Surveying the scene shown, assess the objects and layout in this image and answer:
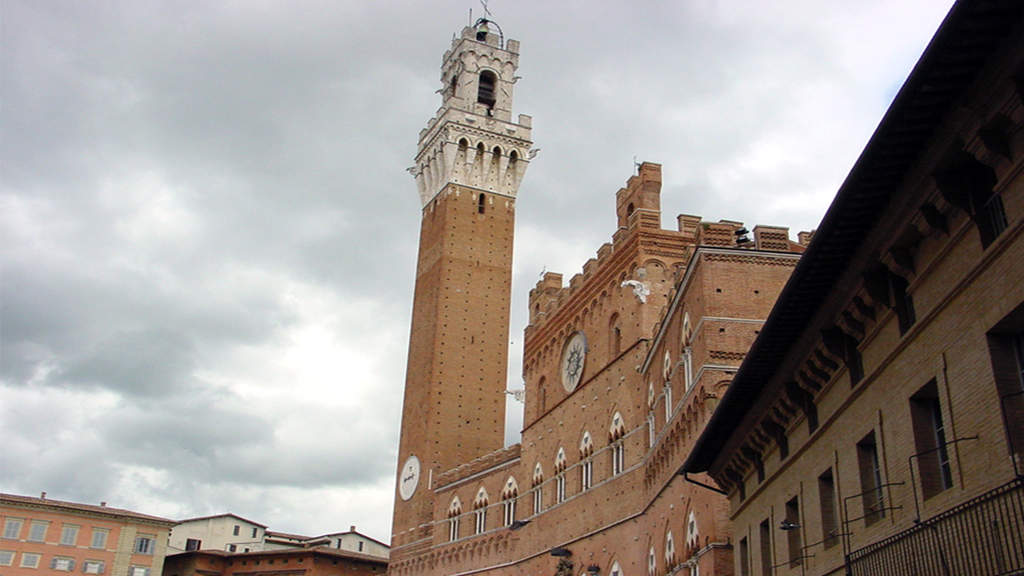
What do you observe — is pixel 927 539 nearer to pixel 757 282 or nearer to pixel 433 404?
pixel 757 282

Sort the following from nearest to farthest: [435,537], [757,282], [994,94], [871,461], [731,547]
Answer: [994,94]
[871,461]
[731,547]
[757,282]
[435,537]

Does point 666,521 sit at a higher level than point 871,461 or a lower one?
higher

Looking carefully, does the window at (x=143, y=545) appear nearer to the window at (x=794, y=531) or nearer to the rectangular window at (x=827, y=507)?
the window at (x=794, y=531)

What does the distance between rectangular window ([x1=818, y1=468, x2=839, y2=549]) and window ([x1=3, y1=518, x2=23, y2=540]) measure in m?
54.5

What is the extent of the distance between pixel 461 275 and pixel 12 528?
1139 inches

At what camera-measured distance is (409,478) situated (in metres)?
54.2

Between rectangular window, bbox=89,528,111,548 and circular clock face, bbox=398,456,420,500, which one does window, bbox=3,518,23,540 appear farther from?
circular clock face, bbox=398,456,420,500

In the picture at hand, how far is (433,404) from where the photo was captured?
178 ft

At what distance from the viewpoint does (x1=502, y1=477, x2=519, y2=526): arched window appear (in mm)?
41875

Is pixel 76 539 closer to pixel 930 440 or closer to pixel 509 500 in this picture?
pixel 509 500

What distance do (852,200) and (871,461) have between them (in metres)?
3.43

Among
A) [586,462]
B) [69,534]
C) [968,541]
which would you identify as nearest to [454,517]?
[586,462]

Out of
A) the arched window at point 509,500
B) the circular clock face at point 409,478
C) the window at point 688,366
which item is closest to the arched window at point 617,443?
the window at point 688,366

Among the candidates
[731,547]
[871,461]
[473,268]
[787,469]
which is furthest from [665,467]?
[473,268]
